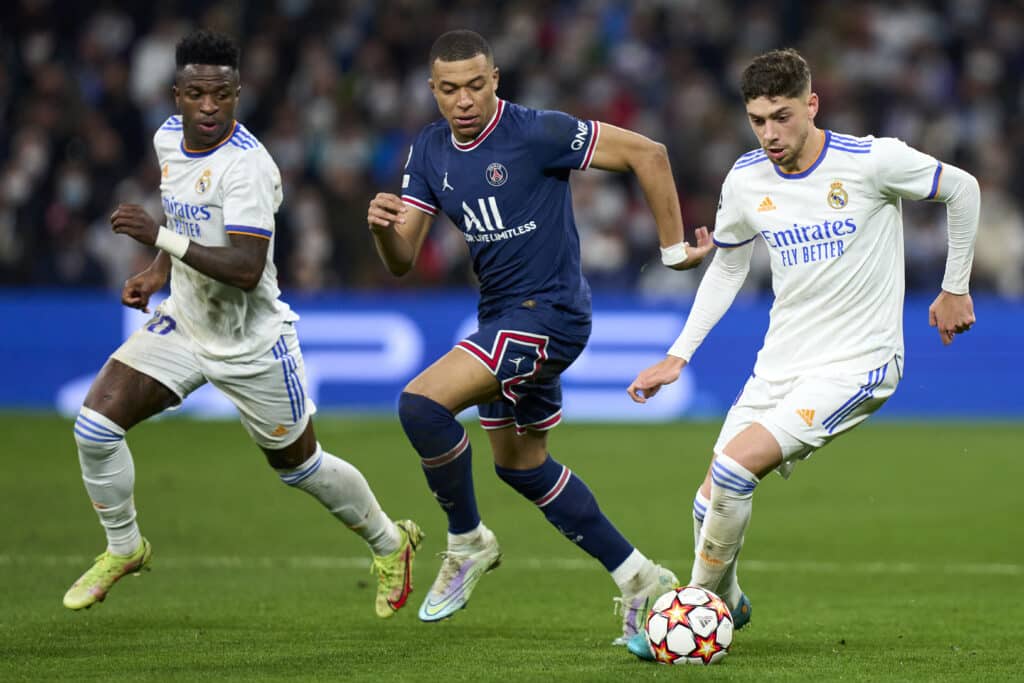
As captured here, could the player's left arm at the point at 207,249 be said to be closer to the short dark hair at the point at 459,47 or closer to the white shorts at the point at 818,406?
the short dark hair at the point at 459,47

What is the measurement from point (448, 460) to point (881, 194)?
2138 millimetres

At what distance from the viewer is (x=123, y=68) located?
19594mm

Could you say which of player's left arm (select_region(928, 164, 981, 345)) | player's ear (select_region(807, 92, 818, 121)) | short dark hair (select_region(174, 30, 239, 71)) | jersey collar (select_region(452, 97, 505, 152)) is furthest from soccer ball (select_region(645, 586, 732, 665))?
short dark hair (select_region(174, 30, 239, 71))

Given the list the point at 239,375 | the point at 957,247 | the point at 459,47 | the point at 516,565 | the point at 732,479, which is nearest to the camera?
the point at 732,479

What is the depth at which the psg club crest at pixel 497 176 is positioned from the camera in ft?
22.7

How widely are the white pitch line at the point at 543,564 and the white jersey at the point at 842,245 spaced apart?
3.14 meters

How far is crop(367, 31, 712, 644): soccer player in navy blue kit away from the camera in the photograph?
22.2 ft

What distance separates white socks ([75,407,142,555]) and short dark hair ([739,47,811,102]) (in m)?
3.22

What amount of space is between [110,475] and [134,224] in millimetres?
1304

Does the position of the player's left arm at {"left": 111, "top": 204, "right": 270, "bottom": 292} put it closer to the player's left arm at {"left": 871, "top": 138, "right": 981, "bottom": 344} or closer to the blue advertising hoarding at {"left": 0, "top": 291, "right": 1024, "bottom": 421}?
the player's left arm at {"left": 871, "top": 138, "right": 981, "bottom": 344}

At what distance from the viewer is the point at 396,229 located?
699 centimetres

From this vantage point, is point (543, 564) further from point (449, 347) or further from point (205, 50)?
point (449, 347)

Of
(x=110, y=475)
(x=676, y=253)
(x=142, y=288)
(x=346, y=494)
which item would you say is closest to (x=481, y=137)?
(x=676, y=253)

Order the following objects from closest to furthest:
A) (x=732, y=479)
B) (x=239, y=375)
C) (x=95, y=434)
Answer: (x=732, y=479) → (x=95, y=434) → (x=239, y=375)
